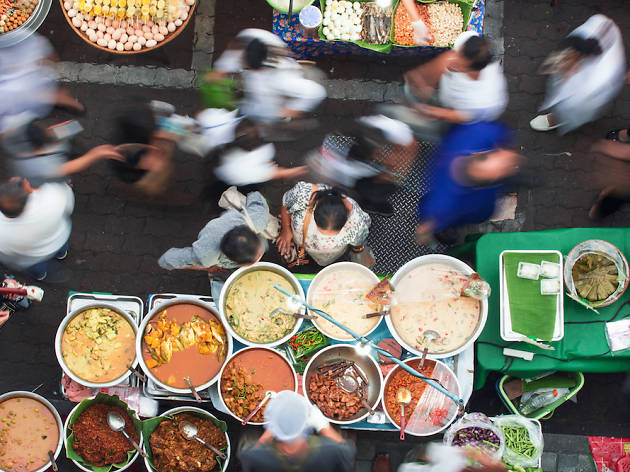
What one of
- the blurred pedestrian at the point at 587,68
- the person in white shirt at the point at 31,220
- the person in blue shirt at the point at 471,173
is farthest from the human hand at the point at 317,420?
the blurred pedestrian at the point at 587,68

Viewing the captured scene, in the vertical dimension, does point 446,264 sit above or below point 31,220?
above

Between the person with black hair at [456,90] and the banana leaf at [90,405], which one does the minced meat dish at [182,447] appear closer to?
the banana leaf at [90,405]

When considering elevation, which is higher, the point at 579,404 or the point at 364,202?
the point at 364,202

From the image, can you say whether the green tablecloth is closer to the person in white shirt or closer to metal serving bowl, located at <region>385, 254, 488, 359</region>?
metal serving bowl, located at <region>385, 254, 488, 359</region>

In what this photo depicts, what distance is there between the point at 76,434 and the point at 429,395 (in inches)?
105

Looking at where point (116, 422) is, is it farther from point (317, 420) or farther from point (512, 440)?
point (512, 440)

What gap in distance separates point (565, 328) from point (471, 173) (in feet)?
4.69

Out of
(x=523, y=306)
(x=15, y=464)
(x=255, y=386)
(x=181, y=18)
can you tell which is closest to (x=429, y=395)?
(x=523, y=306)

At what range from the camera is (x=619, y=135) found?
5.51m

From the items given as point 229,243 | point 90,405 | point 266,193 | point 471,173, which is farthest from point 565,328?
point 90,405

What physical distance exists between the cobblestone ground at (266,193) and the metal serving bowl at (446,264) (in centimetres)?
161

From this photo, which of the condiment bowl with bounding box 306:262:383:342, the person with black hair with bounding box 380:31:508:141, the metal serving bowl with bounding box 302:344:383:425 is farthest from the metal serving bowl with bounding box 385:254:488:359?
the person with black hair with bounding box 380:31:508:141

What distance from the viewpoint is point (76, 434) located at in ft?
14.0

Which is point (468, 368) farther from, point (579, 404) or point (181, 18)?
point (181, 18)
